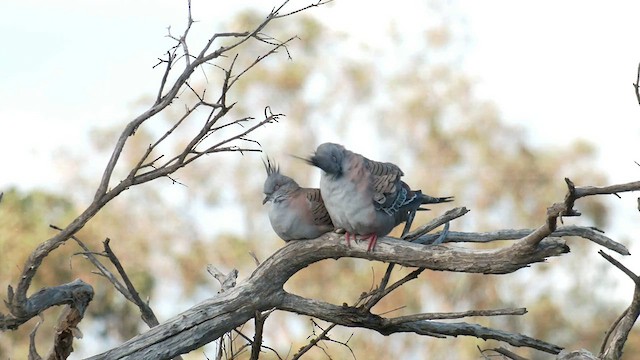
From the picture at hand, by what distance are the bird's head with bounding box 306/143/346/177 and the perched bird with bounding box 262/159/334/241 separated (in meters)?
0.25

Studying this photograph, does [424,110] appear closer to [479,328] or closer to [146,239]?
[146,239]

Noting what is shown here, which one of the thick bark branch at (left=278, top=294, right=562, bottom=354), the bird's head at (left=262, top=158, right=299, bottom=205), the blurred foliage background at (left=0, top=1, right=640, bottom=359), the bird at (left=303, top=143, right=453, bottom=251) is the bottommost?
the thick bark branch at (left=278, top=294, right=562, bottom=354)

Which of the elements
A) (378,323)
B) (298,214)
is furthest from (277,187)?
A: (378,323)

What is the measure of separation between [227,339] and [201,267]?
33.1ft

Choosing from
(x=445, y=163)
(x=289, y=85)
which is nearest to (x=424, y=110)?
(x=445, y=163)

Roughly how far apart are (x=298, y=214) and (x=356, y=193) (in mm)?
290

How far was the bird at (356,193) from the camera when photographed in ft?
10.8

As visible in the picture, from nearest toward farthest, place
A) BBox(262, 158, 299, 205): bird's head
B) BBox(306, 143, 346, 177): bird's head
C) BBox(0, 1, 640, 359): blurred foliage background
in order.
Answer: BBox(306, 143, 346, 177): bird's head
BBox(262, 158, 299, 205): bird's head
BBox(0, 1, 640, 359): blurred foliage background

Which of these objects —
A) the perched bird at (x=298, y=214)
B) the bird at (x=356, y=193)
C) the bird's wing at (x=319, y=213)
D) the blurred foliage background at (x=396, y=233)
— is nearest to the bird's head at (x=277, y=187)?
the perched bird at (x=298, y=214)

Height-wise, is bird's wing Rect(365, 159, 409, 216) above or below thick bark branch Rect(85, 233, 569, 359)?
above

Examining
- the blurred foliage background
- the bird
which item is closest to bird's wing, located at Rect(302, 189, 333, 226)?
the bird

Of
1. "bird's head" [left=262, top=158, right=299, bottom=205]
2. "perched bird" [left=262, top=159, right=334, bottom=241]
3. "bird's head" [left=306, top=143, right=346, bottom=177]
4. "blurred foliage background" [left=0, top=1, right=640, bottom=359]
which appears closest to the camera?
"bird's head" [left=306, top=143, right=346, bottom=177]

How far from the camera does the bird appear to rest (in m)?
3.28

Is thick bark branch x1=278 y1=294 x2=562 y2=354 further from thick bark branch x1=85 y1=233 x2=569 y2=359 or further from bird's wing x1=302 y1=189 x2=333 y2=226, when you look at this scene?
bird's wing x1=302 y1=189 x2=333 y2=226
